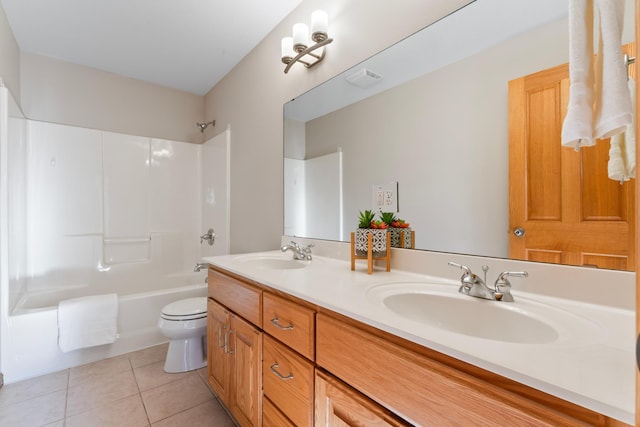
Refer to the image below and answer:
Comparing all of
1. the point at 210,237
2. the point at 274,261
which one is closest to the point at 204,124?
the point at 210,237

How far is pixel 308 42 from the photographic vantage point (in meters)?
1.65

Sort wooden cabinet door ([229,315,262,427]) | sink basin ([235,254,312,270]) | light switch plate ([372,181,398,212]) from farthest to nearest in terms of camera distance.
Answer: sink basin ([235,254,312,270]) < light switch plate ([372,181,398,212]) < wooden cabinet door ([229,315,262,427])

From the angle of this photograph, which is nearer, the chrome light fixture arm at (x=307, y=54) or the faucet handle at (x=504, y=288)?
the faucet handle at (x=504, y=288)

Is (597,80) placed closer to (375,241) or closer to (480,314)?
(480,314)

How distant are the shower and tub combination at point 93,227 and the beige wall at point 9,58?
0.65 feet

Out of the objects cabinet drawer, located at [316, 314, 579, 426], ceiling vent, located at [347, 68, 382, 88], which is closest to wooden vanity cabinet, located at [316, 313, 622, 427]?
cabinet drawer, located at [316, 314, 579, 426]

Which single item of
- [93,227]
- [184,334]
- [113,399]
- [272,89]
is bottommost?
[113,399]

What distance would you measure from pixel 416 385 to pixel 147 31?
2.69m

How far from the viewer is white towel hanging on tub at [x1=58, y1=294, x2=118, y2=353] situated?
1.96m

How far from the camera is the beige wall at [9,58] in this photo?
6.07 feet

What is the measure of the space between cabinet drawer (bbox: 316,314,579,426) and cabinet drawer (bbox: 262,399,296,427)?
1.11ft

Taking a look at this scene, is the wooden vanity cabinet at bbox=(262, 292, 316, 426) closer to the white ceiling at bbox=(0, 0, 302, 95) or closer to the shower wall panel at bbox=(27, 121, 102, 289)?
the white ceiling at bbox=(0, 0, 302, 95)

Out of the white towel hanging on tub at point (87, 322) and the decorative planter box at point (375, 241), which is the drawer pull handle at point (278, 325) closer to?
the decorative planter box at point (375, 241)

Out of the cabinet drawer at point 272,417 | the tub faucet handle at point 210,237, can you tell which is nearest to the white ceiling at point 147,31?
the tub faucet handle at point 210,237
